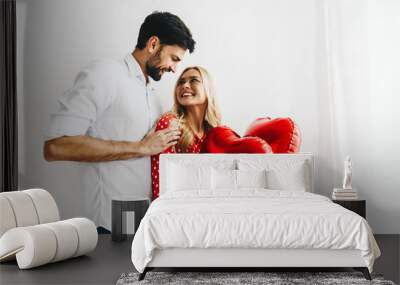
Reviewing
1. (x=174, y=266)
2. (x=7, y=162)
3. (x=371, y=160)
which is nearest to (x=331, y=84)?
(x=371, y=160)

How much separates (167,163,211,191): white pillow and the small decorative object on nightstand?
34 centimetres

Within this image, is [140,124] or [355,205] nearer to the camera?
[355,205]

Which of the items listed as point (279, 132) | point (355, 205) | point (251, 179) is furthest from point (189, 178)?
point (355, 205)

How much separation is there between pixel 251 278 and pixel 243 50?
3.06 meters

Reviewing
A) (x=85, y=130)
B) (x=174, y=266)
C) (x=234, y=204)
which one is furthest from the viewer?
(x=85, y=130)

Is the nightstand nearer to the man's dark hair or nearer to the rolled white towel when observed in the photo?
the man's dark hair

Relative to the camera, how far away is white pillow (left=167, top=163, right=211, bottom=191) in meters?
6.30

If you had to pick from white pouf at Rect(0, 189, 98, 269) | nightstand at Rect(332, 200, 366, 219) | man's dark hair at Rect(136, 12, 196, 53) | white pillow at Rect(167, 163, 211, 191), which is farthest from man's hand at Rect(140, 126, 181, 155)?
nightstand at Rect(332, 200, 366, 219)

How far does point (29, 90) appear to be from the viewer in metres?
6.97

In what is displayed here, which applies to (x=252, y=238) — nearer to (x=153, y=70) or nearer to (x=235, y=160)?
(x=235, y=160)

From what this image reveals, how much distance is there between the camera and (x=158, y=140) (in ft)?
22.6

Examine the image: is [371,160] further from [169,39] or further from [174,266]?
[174,266]

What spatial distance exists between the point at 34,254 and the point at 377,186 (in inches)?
153

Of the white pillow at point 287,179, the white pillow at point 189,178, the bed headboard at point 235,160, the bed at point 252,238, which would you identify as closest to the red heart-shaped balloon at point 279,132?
the bed headboard at point 235,160
